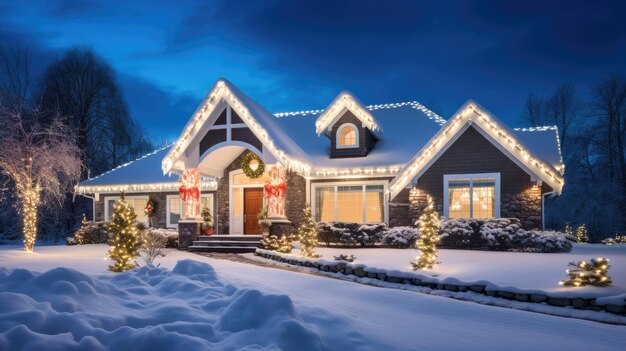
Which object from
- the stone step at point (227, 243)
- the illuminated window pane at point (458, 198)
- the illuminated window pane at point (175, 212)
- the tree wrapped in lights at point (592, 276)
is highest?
the illuminated window pane at point (458, 198)

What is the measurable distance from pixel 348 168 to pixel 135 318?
1396 cm

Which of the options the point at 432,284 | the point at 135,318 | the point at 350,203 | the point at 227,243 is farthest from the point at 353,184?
the point at 135,318

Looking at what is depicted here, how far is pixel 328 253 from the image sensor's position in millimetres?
15820

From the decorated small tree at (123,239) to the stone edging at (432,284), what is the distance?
448cm

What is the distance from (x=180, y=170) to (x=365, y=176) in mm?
7381

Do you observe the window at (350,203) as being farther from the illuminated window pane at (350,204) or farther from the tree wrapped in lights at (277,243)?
the tree wrapped in lights at (277,243)

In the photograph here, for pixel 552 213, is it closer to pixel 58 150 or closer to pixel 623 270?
pixel 623 270

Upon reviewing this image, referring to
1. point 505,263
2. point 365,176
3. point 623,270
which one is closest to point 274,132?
point 365,176

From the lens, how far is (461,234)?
52.3 feet

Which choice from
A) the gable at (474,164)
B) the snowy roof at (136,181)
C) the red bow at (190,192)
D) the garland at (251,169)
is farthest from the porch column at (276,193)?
the snowy roof at (136,181)

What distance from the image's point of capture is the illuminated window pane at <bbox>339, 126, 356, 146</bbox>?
66.7 ft

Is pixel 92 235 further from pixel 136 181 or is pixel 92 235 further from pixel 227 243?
pixel 227 243

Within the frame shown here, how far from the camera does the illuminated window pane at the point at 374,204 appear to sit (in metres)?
19.0

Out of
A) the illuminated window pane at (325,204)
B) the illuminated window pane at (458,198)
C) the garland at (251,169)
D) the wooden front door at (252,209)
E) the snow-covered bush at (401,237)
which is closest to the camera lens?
the snow-covered bush at (401,237)
